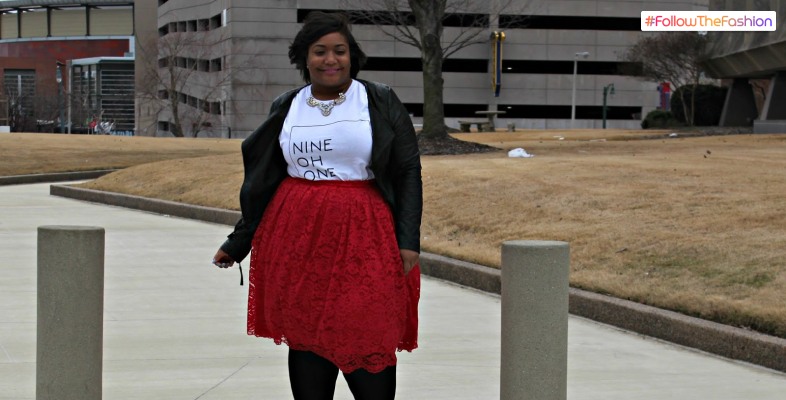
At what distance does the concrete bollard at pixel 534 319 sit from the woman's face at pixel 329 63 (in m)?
0.83

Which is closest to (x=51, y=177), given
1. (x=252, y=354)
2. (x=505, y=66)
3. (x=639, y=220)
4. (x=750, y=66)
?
(x=639, y=220)

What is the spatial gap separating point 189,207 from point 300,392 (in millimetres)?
13612

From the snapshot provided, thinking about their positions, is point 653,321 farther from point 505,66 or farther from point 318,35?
point 505,66

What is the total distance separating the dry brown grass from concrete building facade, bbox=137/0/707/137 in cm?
6042

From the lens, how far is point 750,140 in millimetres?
29547

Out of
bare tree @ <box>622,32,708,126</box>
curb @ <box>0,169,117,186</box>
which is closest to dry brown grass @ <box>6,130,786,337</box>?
curb @ <box>0,169,117,186</box>

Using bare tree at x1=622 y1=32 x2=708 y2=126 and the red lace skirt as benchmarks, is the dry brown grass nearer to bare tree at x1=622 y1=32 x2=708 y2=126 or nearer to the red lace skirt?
the red lace skirt

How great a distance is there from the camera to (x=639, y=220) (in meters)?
11.5

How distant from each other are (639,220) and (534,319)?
7.15m

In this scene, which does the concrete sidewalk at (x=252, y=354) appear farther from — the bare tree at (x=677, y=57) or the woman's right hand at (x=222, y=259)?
the bare tree at (x=677, y=57)

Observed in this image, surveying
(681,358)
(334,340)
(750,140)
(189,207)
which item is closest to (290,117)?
(334,340)

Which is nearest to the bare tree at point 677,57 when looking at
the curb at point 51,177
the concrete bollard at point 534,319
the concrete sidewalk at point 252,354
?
the curb at point 51,177

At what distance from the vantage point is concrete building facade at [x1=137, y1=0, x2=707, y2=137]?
80.0m

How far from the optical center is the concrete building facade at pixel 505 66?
80000 mm
